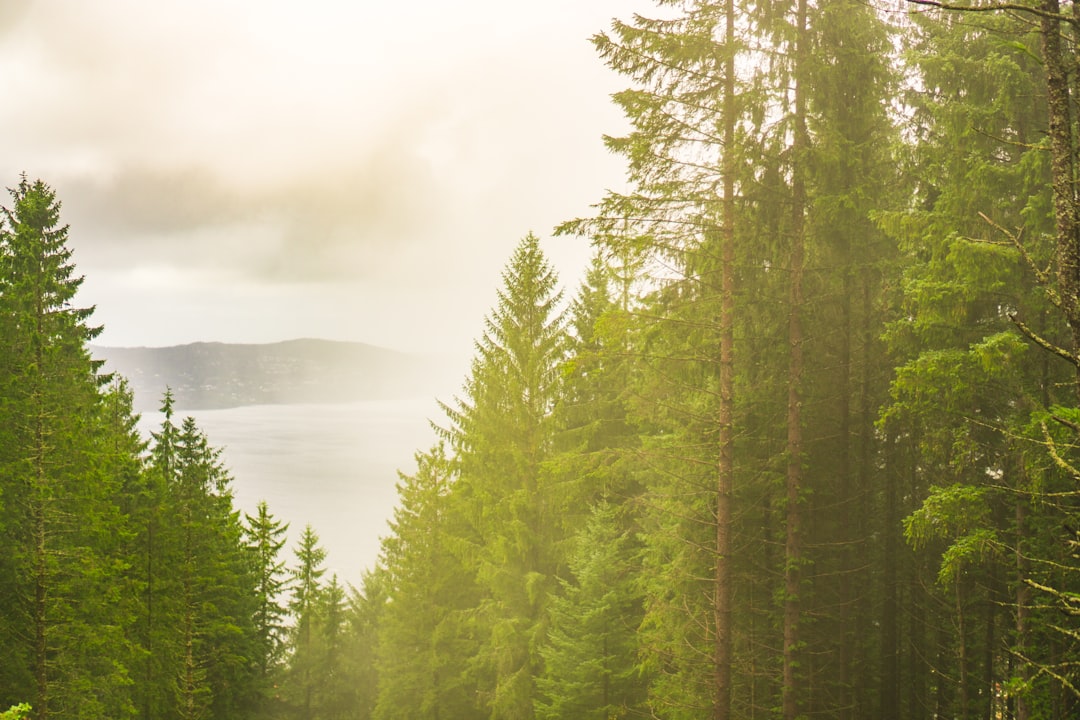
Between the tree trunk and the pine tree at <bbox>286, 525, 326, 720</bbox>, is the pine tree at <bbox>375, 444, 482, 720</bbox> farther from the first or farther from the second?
the tree trunk

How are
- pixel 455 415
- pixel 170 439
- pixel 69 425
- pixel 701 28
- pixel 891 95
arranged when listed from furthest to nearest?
pixel 170 439
pixel 455 415
pixel 69 425
pixel 891 95
pixel 701 28

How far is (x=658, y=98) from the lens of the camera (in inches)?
349

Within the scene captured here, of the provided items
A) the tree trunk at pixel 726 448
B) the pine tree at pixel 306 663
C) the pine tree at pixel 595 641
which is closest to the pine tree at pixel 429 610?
the pine tree at pixel 595 641

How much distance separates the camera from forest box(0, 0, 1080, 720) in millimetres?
7941

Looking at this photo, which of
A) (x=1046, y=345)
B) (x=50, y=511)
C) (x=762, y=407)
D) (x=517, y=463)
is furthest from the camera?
(x=517, y=463)

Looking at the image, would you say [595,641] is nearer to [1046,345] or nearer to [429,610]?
[429,610]

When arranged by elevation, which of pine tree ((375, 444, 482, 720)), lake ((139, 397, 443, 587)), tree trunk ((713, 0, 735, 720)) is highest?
tree trunk ((713, 0, 735, 720))

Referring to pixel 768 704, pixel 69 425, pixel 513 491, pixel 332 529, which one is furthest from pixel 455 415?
pixel 332 529

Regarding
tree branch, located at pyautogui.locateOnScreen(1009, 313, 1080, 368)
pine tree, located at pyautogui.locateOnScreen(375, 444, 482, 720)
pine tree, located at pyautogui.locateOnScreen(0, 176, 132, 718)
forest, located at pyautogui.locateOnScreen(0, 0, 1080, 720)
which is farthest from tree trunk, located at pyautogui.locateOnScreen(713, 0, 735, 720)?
pine tree, located at pyautogui.locateOnScreen(0, 176, 132, 718)

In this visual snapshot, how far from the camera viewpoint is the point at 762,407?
1043 cm

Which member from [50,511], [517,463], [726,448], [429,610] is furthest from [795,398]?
[429,610]

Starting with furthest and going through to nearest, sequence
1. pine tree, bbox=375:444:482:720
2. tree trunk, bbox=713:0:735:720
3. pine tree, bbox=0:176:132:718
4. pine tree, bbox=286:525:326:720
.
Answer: pine tree, bbox=286:525:326:720 → pine tree, bbox=375:444:482:720 → pine tree, bbox=0:176:132:718 → tree trunk, bbox=713:0:735:720

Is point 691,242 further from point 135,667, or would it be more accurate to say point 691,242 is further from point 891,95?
point 135,667

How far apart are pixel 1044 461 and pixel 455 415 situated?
13.8m
